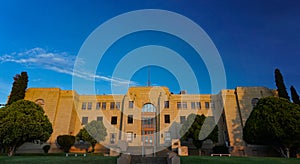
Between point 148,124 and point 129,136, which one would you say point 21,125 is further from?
point 148,124

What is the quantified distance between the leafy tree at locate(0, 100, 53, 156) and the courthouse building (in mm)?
10036

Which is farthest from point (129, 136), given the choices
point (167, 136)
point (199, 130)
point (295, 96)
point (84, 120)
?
point (295, 96)

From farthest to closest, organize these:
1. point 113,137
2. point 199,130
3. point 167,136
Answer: point 113,137 → point 167,136 → point 199,130

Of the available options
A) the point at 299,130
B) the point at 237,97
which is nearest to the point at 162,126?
the point at 237,97

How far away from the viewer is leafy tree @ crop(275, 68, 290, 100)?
3084 cm

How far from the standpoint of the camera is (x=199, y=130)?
1065 inches

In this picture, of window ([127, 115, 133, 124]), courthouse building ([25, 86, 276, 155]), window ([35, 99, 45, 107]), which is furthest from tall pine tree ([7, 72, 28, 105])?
window ([127, 115, 133, 124])

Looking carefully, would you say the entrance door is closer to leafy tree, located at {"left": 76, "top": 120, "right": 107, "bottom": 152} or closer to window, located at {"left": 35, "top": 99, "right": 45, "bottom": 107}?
leafy tree, located at {"left": 76, "top": 120, "right": 107, "bottom": 152}

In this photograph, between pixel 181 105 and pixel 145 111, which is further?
pixel 181 105

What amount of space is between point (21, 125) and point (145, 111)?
1910cm

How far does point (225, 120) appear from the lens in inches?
1351

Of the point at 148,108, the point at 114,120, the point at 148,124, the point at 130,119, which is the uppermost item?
the point at 148,108

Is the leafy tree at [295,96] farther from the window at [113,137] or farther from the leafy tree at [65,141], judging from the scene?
the leafy tree at [65,141]

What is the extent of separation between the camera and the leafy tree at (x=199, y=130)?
27.0 m
